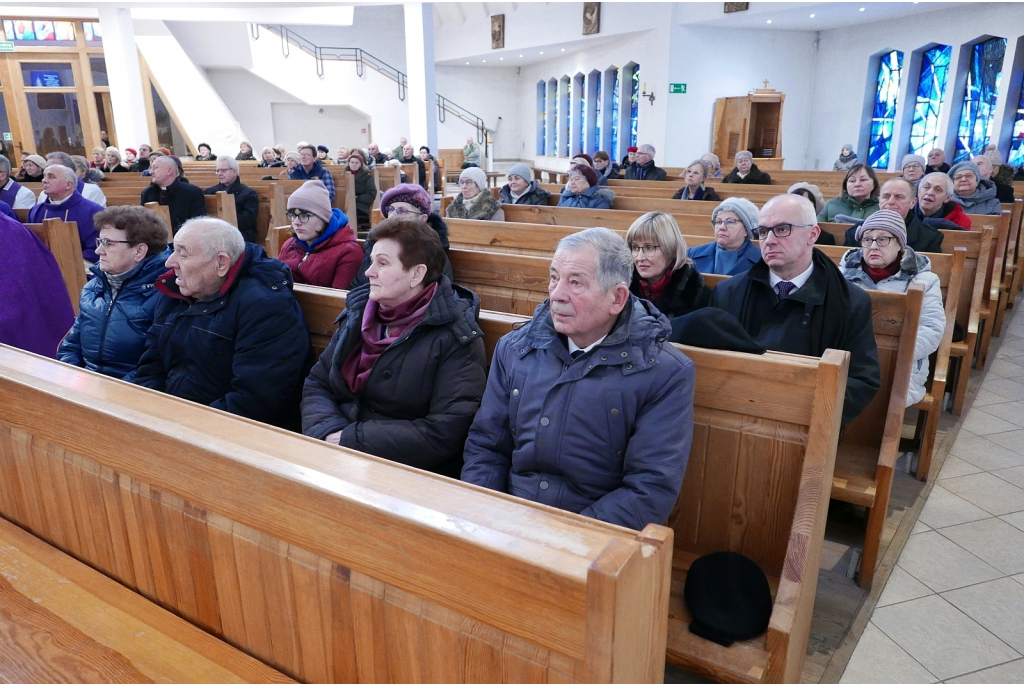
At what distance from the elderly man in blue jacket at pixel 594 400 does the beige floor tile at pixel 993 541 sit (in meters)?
1.52

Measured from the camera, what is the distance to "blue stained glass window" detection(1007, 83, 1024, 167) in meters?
10.6

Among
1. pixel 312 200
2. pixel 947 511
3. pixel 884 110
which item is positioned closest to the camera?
pixel 947 511

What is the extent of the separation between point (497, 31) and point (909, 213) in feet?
53.5

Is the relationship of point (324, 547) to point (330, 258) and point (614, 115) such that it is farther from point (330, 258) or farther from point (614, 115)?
point (614, 115)

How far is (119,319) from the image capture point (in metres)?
2.41

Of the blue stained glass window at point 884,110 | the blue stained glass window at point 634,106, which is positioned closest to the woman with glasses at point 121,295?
the blue stained glass window at point 884,110

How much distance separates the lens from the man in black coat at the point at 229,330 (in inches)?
→ 85.3

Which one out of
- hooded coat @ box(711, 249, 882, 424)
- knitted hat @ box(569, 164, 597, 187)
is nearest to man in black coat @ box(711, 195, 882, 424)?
hooded coat @ box(711, 249, 882, 424)

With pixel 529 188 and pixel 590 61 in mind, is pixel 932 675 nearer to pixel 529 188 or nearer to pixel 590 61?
pixel 529 188

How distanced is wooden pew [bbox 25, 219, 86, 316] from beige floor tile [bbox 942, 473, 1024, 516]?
149 inches

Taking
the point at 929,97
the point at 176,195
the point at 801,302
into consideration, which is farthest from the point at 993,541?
the point at 929,97

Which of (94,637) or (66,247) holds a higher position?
(66,247)

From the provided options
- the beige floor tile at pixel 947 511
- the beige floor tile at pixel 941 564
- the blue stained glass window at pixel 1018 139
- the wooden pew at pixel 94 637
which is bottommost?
the beige floor tile at pixel 941 564

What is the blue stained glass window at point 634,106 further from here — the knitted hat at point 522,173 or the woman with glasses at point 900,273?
the woman with glasses at point 900,273
